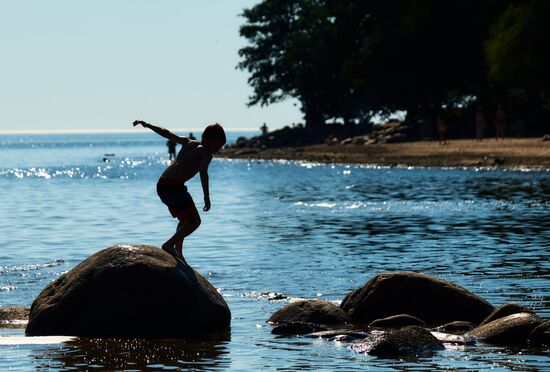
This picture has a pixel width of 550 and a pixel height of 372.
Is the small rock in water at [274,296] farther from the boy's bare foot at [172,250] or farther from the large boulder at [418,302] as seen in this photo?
the boy's bare foot at [172,250]

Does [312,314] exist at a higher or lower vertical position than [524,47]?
lower

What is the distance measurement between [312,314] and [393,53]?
66989 millimetres

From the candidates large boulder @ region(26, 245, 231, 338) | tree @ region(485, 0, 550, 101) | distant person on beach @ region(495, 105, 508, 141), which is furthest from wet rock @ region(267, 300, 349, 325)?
tree @ region(485, 0, 550, 101)

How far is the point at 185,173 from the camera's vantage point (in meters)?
14.9

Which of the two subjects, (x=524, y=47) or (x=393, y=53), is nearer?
(x=524, y=47)

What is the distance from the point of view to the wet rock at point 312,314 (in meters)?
15.2

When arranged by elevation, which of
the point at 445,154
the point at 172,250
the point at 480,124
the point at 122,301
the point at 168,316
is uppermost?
the point at 480,124

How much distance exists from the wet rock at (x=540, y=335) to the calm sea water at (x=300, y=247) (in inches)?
12.0

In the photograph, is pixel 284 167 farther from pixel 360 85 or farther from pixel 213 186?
pixel 213 186

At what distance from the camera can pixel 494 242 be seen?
26.4m

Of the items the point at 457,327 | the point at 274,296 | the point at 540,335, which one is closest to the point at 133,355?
the point at 457,327

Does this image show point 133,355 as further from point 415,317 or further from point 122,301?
point 415,317

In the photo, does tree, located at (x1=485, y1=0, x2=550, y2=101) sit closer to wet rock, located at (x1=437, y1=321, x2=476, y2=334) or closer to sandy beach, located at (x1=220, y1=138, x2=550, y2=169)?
sandy beach, located at (x1=220, y1=138, x2=550, y2=169)

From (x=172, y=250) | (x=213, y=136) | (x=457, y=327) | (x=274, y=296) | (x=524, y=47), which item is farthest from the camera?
(x=524, y=47)
